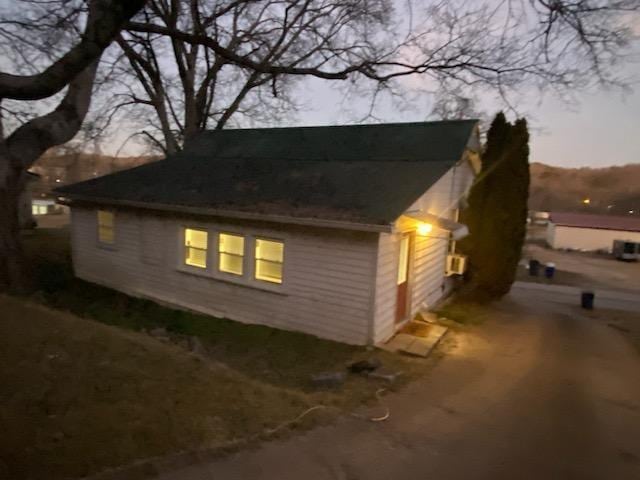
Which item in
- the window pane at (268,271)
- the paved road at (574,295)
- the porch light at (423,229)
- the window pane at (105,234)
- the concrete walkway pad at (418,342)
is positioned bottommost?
the paved road at (574,295)

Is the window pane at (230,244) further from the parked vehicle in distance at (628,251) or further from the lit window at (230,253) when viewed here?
the parked vehicle in distance at (628,251)

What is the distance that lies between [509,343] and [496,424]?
13.5 ft

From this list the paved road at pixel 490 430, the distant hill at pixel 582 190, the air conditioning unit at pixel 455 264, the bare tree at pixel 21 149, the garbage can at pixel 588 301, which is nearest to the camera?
the paved road at pixel 490 430

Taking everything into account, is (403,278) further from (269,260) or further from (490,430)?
(490,430)

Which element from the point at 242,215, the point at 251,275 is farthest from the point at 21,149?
the point at 251,275

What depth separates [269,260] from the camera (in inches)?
362

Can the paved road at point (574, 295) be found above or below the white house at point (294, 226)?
below

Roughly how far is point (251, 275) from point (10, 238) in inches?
268

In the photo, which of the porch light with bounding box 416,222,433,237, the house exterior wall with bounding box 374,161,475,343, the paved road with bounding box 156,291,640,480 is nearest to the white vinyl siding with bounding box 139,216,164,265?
the house exterior wall with bounding box 374,161,475,343

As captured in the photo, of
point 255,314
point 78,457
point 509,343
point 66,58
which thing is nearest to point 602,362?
point 509,343

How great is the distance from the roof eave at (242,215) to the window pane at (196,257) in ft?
3.51

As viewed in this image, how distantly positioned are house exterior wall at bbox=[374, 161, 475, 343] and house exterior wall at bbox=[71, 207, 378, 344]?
35 cm

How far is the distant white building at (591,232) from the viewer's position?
124 ft

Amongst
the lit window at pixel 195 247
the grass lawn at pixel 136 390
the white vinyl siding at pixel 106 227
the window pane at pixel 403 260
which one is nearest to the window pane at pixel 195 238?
the lit window at pixel 195 247
